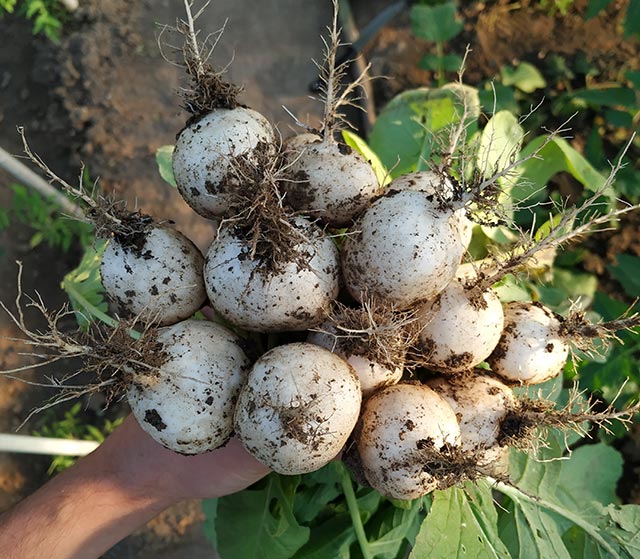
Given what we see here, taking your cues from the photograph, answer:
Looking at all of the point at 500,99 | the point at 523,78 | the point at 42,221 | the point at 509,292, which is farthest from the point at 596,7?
the point at 42,221

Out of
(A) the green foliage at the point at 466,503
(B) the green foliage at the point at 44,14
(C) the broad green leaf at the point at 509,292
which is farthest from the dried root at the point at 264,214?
(B) the green foliage at the point at 44,14

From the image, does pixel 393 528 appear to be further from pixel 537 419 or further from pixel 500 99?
pixel 500 99

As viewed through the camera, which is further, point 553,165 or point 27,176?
point 27,176

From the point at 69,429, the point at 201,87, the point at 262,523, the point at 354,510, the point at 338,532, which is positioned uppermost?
the point at 201,87

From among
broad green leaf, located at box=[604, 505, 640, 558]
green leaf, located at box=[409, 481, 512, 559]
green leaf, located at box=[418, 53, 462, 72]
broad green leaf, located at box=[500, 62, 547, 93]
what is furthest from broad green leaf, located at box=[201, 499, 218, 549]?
broad green leaf, located at box=[500, 62, 547, 93]

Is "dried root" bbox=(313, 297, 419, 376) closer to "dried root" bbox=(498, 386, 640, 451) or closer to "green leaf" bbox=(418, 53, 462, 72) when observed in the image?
"dried root" bbox=(498, 386, 640, 451)

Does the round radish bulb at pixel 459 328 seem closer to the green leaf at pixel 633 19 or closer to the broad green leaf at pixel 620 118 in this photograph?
the green leaf at pixel 633 19

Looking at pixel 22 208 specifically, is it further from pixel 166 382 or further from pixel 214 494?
pixel 166 382

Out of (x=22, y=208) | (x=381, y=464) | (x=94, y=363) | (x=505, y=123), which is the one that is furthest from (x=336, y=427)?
(x=22, y=208)
